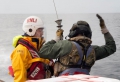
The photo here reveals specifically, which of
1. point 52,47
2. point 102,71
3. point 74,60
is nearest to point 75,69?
point 74,60

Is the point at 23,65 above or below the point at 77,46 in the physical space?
below

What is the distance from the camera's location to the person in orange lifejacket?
4.41 metres

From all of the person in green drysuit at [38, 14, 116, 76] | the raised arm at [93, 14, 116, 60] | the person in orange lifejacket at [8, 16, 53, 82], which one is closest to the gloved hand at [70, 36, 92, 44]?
the person in green drysuit at [38, 14, 116, 76]

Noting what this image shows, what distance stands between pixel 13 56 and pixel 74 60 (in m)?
1.04

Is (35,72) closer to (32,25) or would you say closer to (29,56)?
(29,56)

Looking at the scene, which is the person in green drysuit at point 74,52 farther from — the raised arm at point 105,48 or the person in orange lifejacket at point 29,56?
the person in orange lifejacket at point 29,56

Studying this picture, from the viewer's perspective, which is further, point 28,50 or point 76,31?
point 28,50

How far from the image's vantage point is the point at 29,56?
15.1 feet

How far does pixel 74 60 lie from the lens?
3.92 meters

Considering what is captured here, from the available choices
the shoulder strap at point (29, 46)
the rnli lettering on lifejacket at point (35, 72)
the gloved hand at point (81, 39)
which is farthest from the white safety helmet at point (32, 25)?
the gloved hand at point (81, 39)

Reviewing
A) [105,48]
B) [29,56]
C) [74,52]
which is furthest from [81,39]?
[29,56]

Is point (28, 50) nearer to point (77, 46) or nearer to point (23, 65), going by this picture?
point (23, 65)

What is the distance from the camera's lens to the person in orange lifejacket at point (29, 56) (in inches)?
174

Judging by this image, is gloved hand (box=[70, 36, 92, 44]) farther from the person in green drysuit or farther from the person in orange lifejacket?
the person in orange lifejacket
